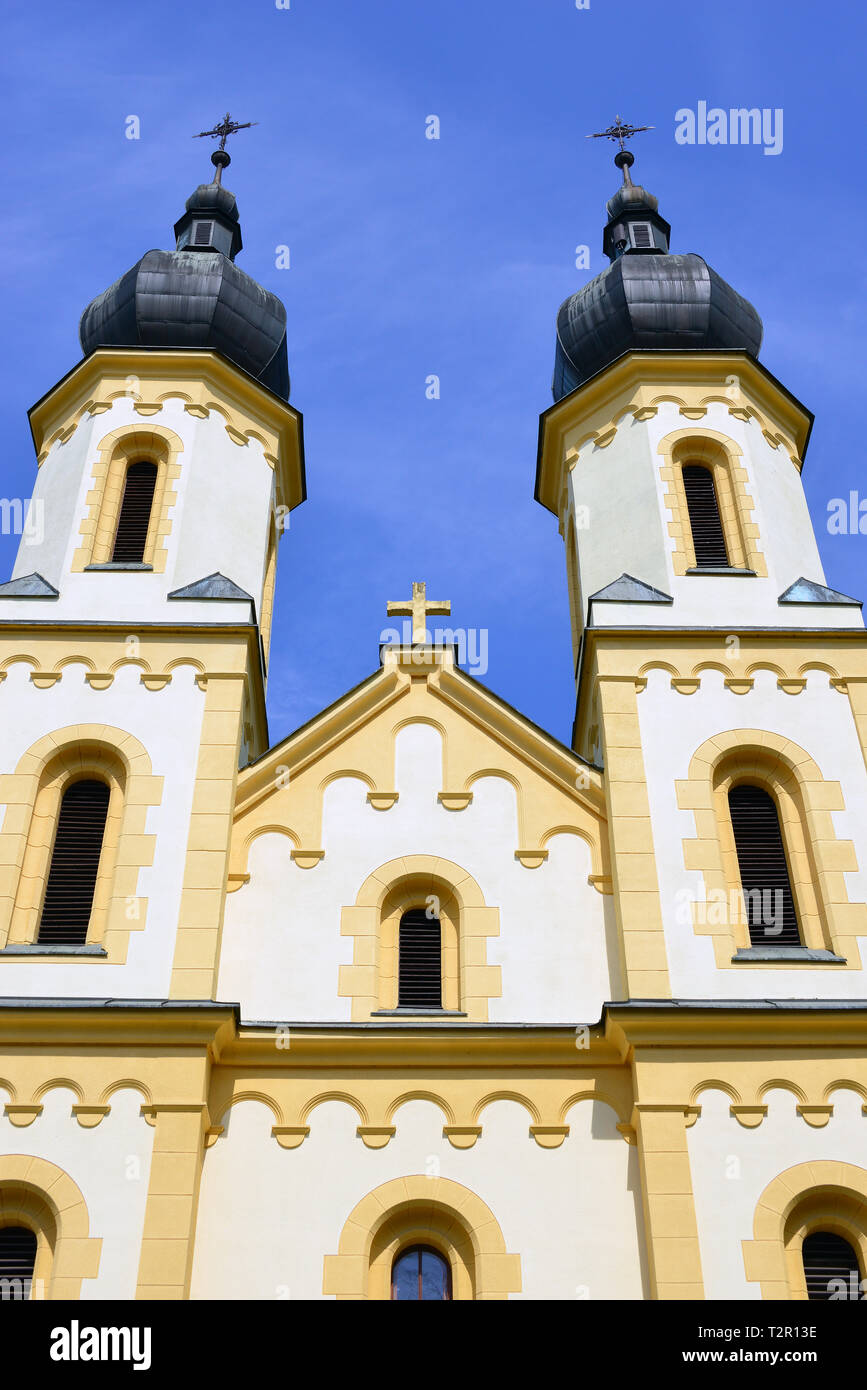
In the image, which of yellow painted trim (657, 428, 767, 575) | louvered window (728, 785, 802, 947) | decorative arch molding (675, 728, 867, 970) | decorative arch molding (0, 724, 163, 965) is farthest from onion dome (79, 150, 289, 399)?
louvered window (728, 785, 802, 947)

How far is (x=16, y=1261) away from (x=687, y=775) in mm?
7048

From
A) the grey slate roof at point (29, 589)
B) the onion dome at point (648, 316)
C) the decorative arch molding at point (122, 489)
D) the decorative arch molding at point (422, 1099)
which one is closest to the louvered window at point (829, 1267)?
the decorative arch molding at point (422, 1099)

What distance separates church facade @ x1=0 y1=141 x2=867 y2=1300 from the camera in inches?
479

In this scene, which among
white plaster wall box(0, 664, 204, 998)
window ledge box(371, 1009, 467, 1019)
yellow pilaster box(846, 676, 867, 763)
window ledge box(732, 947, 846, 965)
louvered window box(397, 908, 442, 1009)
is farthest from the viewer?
yellow pilaster box(846, 676, 867, 763)

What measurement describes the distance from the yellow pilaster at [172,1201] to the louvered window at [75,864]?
223cm

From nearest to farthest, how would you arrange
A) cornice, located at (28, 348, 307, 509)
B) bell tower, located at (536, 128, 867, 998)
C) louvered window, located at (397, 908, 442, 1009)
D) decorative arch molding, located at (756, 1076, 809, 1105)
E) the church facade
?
1. the church facade
2. decorative arch molding, located at (756, 1076, 809, 1105)
3. louvered window, located at (397, 908, 442, 1009)
4. bell tower, located at (536, 128, 867, 998)
5. cornice, located at (28, 348, 307, 509)

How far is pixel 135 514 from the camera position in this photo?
17703 mm

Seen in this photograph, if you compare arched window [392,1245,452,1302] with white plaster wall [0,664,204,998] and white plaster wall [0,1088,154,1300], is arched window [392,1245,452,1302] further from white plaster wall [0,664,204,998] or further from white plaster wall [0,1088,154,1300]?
white plaster wall [0,664,204,998]

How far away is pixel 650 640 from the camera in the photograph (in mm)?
16016

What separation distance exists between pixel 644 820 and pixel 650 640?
2247 millimetres

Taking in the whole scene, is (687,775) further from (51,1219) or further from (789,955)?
(51,1219)

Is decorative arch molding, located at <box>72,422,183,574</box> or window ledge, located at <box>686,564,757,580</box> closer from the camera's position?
window ledge, located at <box>686,564,757,580</box>

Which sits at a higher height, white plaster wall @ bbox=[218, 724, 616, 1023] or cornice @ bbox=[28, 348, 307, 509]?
cornice @ bbox=[28, 348, 307, 509]

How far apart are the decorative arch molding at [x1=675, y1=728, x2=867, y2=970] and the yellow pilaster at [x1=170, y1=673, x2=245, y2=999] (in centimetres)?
408
